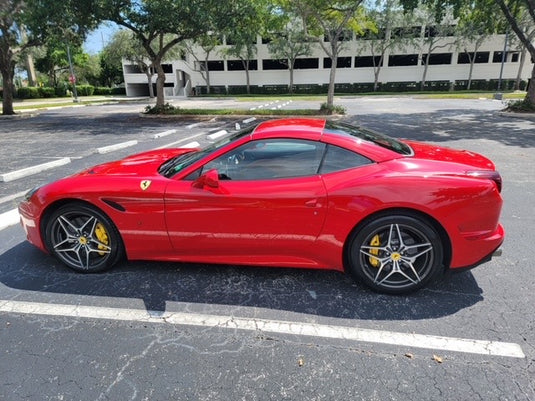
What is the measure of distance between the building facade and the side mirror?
1699 inches

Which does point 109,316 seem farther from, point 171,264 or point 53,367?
point 171,264

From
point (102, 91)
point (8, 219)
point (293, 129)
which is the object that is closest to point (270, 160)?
point (293, 129)

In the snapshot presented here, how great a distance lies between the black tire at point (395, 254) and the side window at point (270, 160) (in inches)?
27.6

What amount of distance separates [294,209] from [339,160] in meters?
0.57

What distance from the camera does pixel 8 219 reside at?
466 centimetres

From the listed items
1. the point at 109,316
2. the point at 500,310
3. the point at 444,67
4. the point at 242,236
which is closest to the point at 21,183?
the point at 109,316

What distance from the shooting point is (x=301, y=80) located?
157 ft

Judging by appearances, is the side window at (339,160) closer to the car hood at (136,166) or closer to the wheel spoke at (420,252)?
the wheel spoke at (420,252)

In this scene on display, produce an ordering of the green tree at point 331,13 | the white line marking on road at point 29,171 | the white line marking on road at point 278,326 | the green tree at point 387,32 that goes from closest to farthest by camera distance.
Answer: the white line marking on road at point 278,326
the white line marking on road at point 29,171
the green tree at point 331,13
the green tree at point 387,32

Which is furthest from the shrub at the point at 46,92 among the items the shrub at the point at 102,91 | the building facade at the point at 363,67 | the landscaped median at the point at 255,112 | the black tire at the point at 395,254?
the black tire at the point at 395,254

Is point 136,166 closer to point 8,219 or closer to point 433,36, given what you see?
point 8,219

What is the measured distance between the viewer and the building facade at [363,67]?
143ft

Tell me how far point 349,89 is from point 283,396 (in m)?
48.1

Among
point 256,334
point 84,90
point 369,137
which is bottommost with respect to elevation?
point 256,334
